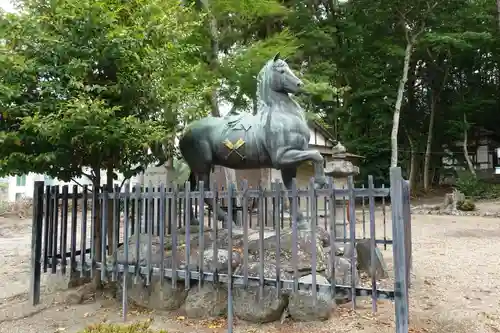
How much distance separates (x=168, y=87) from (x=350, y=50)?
16778 mm

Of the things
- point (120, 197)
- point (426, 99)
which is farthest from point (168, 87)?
point (426, 99)

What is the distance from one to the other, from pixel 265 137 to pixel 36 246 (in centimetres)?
349

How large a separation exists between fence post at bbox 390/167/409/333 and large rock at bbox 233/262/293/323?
1.34 meters

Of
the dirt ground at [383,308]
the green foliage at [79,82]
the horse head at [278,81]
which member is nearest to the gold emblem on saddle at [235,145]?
the horse head at [278,81]

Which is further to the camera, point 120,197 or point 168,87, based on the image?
point 168,87

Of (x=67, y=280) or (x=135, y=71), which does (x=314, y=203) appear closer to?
(x=135, y=71)

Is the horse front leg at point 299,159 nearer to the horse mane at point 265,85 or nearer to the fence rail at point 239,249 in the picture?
the fence rail at point 239,249

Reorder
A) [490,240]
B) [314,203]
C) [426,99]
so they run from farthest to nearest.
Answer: [426,99] → [490,240] → [314,203]

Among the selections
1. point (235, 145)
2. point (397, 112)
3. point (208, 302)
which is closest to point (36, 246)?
point (208, 302)

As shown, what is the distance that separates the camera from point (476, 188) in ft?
68.3

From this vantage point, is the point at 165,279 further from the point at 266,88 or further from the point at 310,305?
the point at 266,88

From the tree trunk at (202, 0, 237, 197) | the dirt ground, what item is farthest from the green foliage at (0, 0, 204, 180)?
the tree trunk at (202, 0, 237, 197)

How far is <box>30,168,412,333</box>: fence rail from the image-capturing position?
3.58m

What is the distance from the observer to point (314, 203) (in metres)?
3.75
